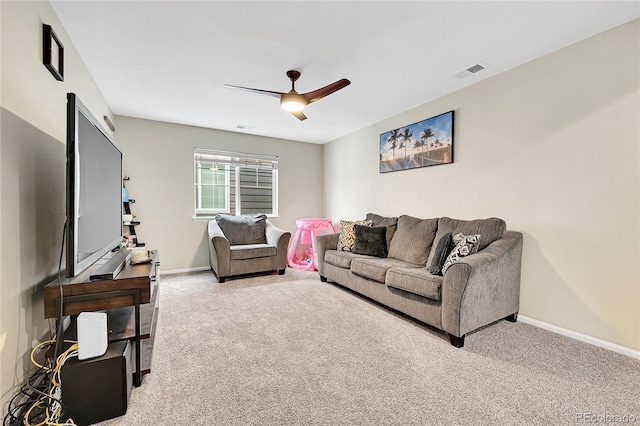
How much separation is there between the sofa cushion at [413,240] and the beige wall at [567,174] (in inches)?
14.1

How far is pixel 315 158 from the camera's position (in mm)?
5738

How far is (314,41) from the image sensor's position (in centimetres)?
223

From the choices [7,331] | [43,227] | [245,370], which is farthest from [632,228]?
[43,227]

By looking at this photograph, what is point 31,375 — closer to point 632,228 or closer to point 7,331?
point 7,331

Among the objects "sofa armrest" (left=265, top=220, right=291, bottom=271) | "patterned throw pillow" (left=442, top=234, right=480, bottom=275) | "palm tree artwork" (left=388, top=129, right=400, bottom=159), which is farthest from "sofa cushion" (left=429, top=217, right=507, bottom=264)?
"sofa armrest" (left=265, top=220, right=291, bottom=271)

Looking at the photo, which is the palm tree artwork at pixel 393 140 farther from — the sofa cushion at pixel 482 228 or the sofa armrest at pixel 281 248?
the sofa armrest at pixel 281 248

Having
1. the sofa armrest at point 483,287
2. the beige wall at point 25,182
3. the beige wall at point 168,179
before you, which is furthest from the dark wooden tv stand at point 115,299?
the beige wall at point 168,179

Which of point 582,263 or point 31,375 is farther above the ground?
point 582,263

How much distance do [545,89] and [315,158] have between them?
12.7 feet

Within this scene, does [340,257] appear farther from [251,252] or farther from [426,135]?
[426,135]

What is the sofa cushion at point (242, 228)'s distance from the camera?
4.46 meters

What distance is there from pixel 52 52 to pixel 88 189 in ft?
3.25

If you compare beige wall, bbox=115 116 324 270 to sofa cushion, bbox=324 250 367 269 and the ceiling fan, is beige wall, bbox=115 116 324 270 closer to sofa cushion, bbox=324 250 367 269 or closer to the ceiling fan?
sofa cushion, bbox=324 250 367 269

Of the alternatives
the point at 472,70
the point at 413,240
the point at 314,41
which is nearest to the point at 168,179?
the point at 314,41
